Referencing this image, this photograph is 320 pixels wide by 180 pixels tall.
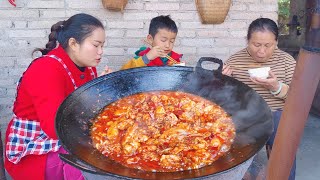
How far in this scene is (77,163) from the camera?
1.70 meters

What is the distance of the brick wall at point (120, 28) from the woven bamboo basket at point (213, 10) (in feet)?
0.77

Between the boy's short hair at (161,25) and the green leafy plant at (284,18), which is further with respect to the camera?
the green leafy plant at (284,18)

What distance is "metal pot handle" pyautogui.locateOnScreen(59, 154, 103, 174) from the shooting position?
5.39ft

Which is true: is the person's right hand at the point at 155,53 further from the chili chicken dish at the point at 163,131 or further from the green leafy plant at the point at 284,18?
the green leafy plant at the point at 284,18

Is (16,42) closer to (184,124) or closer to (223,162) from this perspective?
(184,124)

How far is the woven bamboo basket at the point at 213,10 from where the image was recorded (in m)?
4.05

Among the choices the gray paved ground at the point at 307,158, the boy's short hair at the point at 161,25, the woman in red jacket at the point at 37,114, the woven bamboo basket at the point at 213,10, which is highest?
the woven bamboo basket at the point at 213,10

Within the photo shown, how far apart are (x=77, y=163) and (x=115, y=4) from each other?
265 centimetres

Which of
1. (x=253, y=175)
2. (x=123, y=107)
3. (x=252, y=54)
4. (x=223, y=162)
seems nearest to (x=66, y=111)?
(x=123, y=107)

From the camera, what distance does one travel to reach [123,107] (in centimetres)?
251

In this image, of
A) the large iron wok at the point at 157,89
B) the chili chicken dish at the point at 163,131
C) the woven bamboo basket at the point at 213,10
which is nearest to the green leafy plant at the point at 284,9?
the woven bamboo basket at the point at 213,10

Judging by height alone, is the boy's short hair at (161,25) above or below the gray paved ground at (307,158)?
above

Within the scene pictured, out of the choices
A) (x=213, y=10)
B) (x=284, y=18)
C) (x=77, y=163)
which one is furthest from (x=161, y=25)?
(x=284, y=18)

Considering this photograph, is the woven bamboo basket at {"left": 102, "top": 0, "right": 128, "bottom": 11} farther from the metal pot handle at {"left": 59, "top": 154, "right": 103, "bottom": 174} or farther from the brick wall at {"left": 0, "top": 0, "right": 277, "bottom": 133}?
the metal pot handle at {"left": 59, "top": 154, "right": 103, "bottom": 174}
